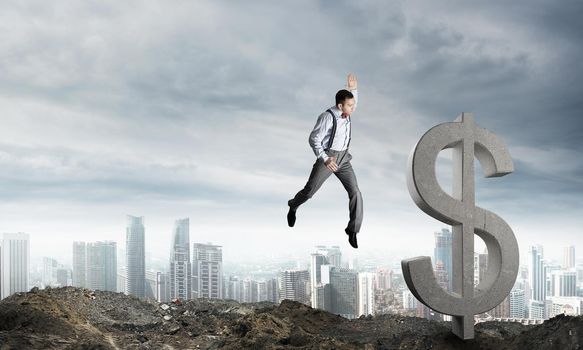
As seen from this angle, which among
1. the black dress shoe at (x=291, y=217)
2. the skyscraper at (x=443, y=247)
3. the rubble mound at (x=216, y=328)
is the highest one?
the black dress shoe at (x=291, y=217)

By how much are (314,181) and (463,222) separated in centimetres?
228

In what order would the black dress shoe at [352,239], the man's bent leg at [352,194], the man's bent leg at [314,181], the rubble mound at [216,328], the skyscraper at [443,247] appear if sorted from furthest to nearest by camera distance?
the skyscraper at [443,247] → the black dress shoe at [352,239] → the man's bent leg at [352,194] → the man's bent leg at [314,181] → the rubble mound at [216,328]

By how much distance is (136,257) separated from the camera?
560 inches

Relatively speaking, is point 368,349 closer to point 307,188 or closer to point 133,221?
point 307,188

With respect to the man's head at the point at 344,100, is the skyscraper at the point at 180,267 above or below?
below

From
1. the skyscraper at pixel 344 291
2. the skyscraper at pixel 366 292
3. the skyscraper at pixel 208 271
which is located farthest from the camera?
the skyscraper at pixel 208 271

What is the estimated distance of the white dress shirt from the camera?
739 centimetres

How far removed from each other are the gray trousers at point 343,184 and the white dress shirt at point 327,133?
0.36 feet

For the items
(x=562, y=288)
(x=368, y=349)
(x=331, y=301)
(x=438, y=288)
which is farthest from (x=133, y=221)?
(x=562, y=288)

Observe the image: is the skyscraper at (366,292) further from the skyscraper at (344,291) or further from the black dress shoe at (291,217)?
the black dress shoe at (291,217)

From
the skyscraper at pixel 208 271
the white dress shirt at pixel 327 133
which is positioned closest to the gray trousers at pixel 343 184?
the white dress shirt at pixel 327 133

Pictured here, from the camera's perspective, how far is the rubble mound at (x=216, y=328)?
7363mm

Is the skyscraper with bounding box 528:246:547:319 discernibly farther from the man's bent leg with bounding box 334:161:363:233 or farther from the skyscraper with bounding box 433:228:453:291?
the man's bent leg with bounding box 334:161:363:233

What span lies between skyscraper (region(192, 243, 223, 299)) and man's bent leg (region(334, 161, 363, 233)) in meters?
6.45
